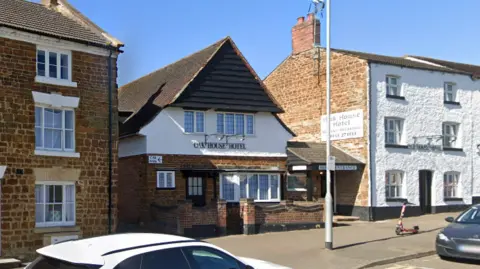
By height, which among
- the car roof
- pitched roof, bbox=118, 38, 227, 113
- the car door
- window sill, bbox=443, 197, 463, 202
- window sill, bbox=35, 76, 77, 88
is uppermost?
pitched roof, bbox=118, 38, 227, 113

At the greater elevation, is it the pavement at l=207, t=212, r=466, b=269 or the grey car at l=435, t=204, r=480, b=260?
the grey car at l=435, t=204, r=480, b=260

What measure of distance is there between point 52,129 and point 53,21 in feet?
12.6

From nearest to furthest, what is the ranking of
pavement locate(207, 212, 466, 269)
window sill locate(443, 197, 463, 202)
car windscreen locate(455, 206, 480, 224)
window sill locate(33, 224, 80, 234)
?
1. pavement locate(207, 212, 466, 269)
2. car windscreen locate(455, 206, 480, 224)
3. window sill locate(33, 224, 80, 234)
4. window sill locate(443, 197, 463, 202)

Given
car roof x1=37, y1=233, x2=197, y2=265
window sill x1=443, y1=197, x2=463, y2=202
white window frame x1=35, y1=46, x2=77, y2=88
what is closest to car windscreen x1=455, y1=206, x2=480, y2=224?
car roof x1=37, y1=233, x2=197, y2=265

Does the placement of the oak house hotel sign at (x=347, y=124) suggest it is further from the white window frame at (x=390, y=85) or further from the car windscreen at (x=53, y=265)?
the car windscreen at (x=53, y=265)

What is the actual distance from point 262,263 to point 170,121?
566 inches

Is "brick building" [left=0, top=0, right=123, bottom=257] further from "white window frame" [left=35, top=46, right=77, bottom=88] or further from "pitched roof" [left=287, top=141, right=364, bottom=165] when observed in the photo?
"pitched roof" [left=287, top=141, right=364, bottom=165]

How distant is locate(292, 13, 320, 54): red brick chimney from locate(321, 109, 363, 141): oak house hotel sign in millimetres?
4432

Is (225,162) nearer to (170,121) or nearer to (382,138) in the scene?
(170,121)

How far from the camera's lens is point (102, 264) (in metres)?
5.02

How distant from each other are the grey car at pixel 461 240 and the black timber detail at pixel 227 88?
1083 cm

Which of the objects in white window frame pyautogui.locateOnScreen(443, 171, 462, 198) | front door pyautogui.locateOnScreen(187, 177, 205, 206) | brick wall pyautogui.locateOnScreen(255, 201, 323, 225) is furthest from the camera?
white window frame pyautogui.locateOnScreen(443, 171, 462, 198)

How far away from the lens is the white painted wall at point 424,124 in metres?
25.3

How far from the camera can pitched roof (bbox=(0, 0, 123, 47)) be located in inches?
626
